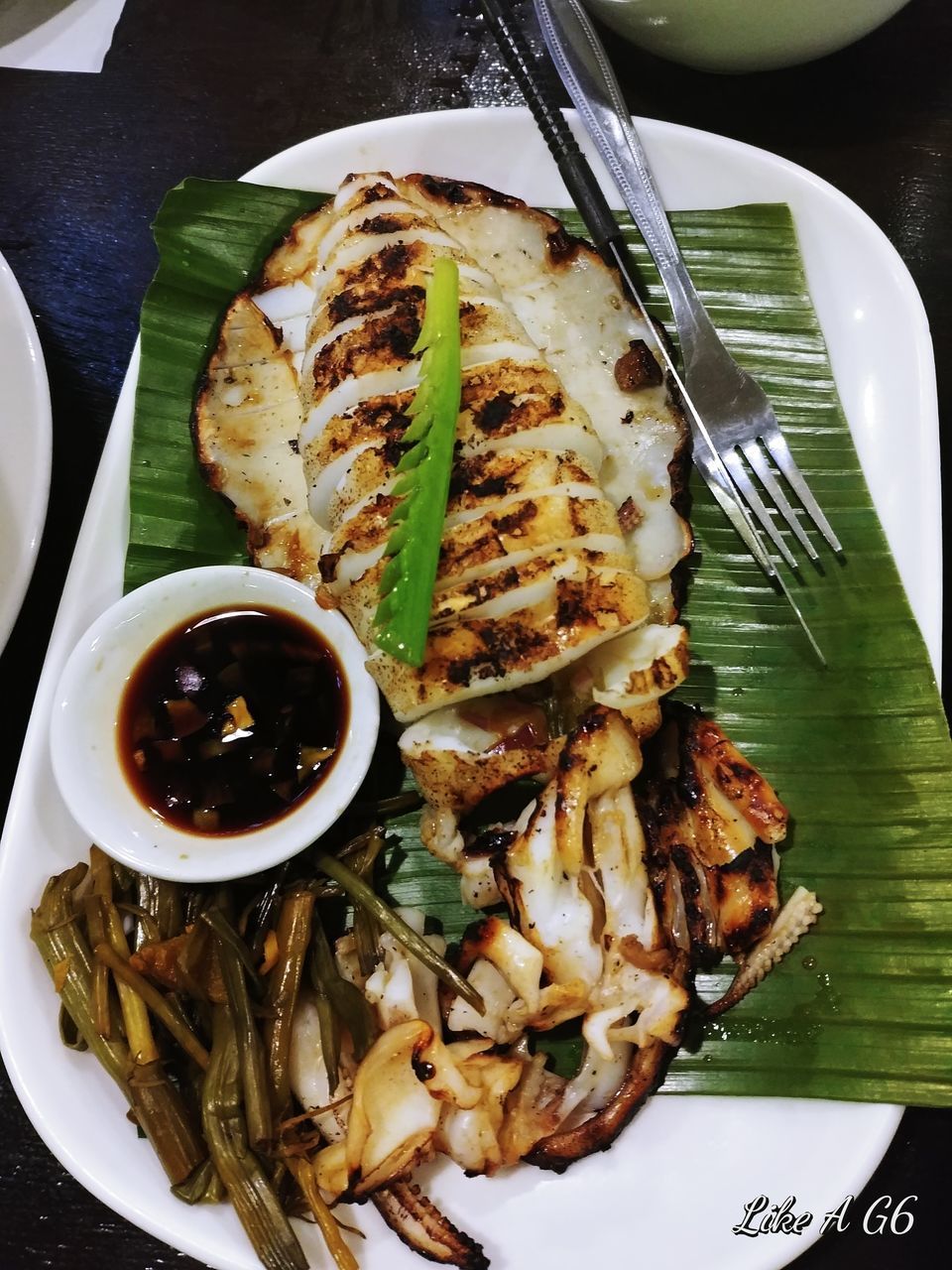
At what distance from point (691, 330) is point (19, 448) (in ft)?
7.43

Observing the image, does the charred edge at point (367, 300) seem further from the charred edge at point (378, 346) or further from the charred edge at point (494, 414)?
the charred edge at point (494, 414)

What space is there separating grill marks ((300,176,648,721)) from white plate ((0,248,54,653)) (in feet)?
2.97

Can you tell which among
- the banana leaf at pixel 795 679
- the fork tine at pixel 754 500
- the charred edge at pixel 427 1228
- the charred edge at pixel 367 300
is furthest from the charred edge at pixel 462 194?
the charred edge at pixel 427 1228

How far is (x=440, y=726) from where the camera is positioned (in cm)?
247

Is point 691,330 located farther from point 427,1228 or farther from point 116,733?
point 427,1228

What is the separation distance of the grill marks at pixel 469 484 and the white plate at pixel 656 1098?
0.75 metres

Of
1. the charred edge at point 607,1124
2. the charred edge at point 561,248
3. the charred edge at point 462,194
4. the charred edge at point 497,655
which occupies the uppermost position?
the charred edge at point 462,194

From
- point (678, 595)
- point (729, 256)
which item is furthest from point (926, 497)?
point (729, 256)

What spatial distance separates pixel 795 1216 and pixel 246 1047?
1493 millimetres

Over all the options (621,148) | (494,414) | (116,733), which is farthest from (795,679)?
(116,733)

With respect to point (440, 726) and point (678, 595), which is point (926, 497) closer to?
point (678, 595)

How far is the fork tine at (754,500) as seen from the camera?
8.98 feet

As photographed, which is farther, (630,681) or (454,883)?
(454,883)

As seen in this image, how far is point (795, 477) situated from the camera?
110 inches
